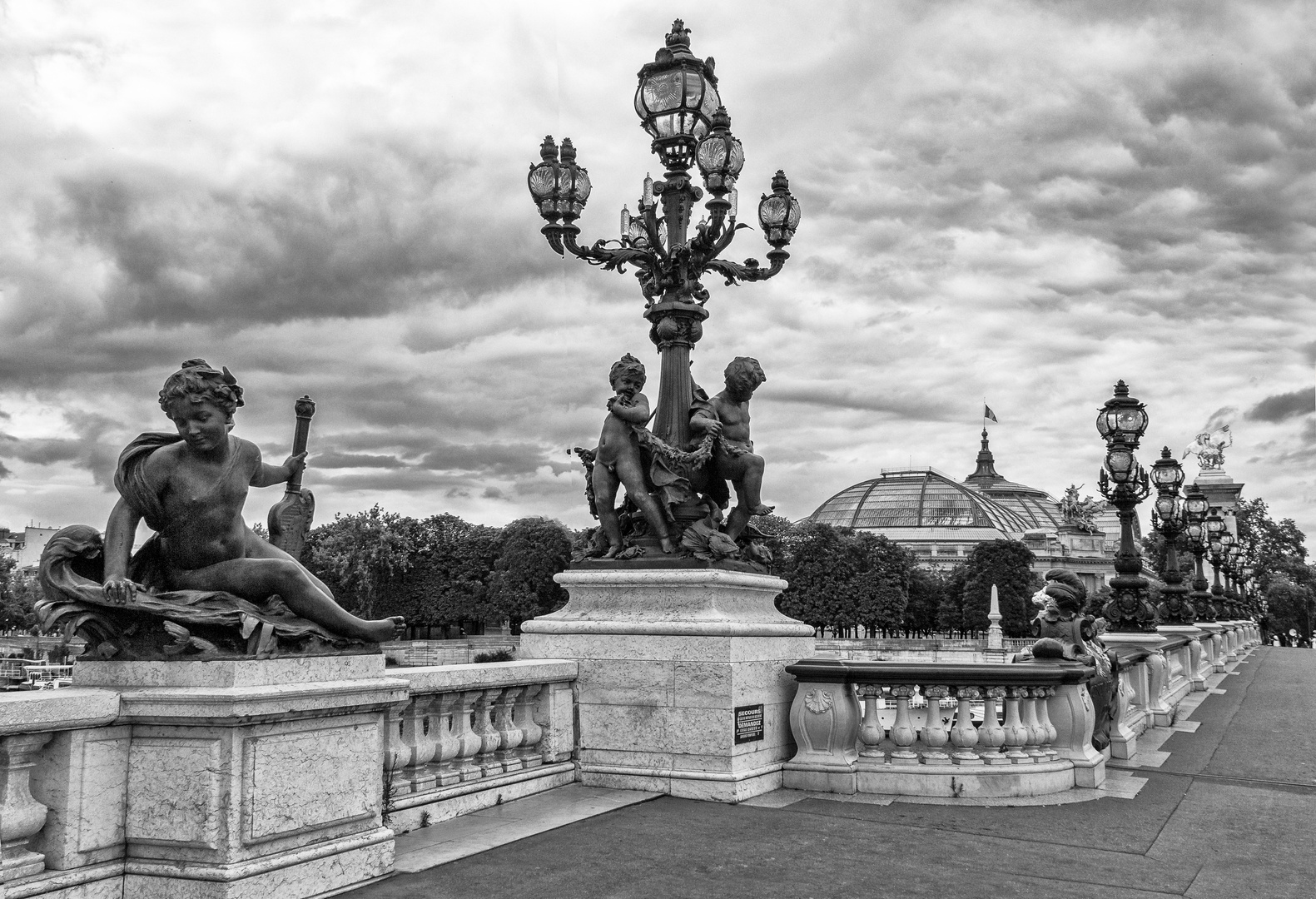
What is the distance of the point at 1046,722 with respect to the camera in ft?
30.8

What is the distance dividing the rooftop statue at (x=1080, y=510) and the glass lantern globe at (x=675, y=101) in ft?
445

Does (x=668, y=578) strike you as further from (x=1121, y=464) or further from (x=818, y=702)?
(x=1121, y=464)

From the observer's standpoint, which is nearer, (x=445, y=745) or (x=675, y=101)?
(x=445, y=745)

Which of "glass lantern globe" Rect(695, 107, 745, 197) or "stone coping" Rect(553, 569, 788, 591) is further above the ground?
"glass lantern globe" Rect(695, 107, 745, 197)

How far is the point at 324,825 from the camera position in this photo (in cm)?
578

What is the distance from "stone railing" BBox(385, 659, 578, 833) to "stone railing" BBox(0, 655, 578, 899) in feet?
2.73

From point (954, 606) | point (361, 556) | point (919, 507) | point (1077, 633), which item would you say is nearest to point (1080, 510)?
point (919, 507)

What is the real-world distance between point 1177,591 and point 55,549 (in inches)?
976

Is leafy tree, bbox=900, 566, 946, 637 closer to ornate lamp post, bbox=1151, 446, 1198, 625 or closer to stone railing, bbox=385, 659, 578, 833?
ornate lamp post, bbox=1151, 446, 1198, 625

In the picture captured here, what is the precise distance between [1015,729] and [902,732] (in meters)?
0.89

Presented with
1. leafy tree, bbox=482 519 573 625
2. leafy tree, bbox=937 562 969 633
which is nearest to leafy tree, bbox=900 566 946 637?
leafy tree, bbox=937 562 969 633

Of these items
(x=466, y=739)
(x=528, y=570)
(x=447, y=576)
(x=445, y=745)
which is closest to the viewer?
(x=445, y=745)

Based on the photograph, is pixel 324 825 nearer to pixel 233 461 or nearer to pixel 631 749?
pixel 233 461

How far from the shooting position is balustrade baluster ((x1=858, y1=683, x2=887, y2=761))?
9.10 meters
